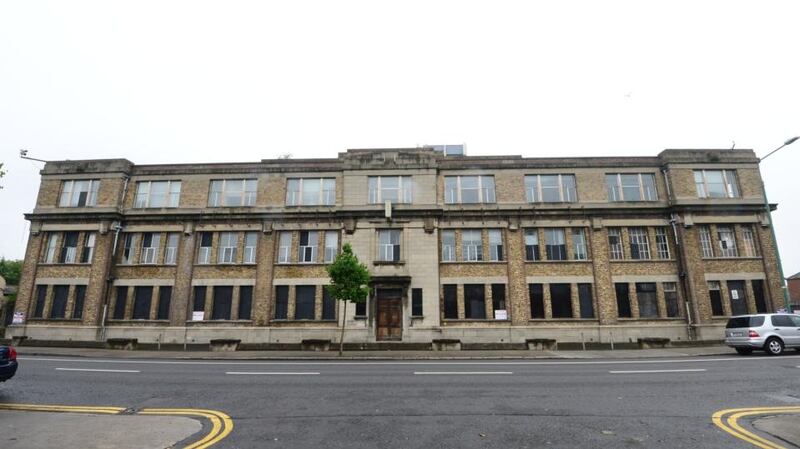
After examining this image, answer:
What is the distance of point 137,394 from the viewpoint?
9352 millimetres

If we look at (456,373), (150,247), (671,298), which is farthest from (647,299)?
(150,247)

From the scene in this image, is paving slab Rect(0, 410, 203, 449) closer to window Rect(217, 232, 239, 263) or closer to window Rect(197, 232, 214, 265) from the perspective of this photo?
window Rect(217, 232, 239, 263)

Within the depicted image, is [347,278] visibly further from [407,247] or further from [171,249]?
[171,249]

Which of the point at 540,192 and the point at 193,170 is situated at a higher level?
the point at 193,170

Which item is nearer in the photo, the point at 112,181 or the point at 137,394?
the point at 137,394

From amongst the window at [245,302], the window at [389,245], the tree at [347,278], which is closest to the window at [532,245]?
the window at [389,245]

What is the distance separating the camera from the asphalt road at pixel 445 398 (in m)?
5.97

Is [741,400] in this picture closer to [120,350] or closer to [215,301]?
[215,301]

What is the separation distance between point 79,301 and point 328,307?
15.9 meters

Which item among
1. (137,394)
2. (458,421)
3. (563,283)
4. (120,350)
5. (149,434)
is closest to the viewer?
(149,434)

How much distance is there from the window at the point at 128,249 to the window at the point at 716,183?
120 feet

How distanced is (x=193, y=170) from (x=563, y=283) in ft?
83.1

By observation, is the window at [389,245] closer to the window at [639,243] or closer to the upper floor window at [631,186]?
the upper floor window at [631,186]

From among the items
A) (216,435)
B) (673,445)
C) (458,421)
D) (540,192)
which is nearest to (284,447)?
(216,435)
